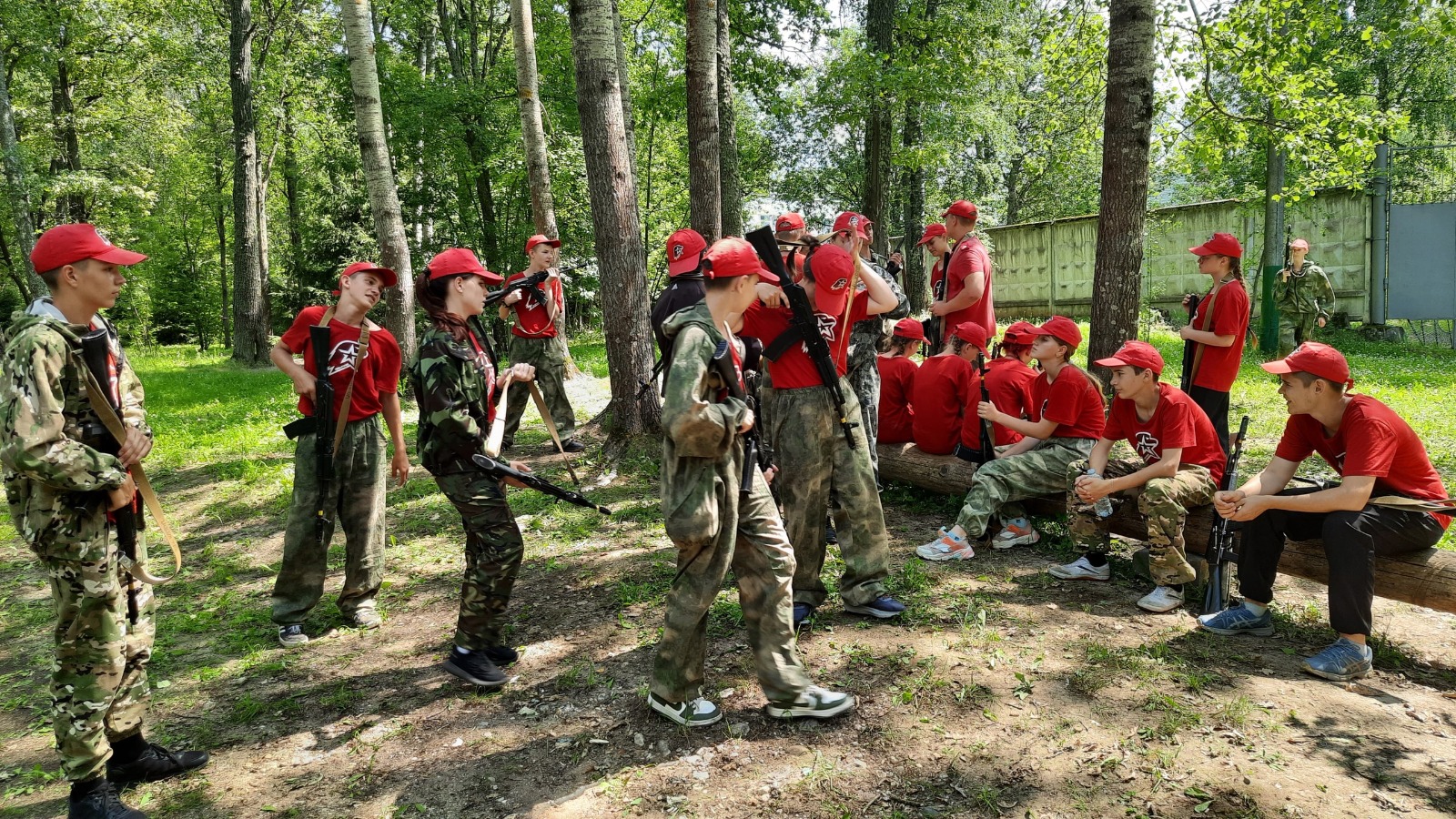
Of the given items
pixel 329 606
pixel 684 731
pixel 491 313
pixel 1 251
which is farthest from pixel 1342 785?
pixel 1 251

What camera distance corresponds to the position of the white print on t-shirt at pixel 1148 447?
16.9ft

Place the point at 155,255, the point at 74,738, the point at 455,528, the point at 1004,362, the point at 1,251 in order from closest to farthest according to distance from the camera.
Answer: the point at 74,738 → the point at 1004,362 → the point at 455,528 → the point at 1,251 → the point at 155,255

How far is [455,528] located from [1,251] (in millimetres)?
30542

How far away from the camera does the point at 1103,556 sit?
556 cm

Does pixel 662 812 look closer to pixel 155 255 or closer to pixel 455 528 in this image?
pixel 455 528

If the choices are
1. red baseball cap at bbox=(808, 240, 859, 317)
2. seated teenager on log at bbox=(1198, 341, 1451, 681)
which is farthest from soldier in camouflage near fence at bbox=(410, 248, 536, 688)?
seated teenager on log at bbox=(1198, 341, 1451, 681)

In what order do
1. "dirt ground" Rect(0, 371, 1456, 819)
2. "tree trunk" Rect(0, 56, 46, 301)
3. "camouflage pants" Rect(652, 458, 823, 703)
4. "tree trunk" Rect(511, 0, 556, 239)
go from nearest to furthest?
"dirt ground" Rect(0, 371, 1456, 819) → "camouflage pants" Rect(652, 458, 823, 703) → "tree trunk" Rect(511, 0, 556, 239) → "tree trunk" Rect(0, 56, 46, 301)

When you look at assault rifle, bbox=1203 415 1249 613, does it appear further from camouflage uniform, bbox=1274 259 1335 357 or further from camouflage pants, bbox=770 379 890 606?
camouflage uniform, bbox=1274 259 1335 357

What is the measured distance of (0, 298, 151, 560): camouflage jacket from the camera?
3.02m

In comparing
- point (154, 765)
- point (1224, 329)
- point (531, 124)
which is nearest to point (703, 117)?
point (531, 124)

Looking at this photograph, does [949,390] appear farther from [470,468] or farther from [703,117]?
[470,468]

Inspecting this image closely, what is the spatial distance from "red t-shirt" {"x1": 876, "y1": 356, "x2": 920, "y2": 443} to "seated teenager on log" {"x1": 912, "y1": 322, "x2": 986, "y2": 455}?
26cm

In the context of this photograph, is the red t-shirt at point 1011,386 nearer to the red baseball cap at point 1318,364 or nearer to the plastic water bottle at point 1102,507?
the plastic water bottle at point 1102,507

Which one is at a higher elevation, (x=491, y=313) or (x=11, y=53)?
(x=11, y=53)
